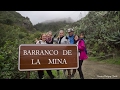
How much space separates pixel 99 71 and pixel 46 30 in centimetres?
157

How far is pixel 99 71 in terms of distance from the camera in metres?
4.50

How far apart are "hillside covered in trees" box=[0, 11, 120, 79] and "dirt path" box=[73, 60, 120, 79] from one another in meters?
0.33

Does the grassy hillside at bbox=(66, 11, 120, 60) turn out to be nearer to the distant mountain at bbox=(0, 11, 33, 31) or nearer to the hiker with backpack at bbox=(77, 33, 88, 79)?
the hiker with backpack at bbox=(77, 33, 88, 79)

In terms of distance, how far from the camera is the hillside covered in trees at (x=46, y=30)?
4358 millimetres

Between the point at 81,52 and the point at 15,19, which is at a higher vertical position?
the point at 15,19

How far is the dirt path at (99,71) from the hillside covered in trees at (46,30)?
33 cm

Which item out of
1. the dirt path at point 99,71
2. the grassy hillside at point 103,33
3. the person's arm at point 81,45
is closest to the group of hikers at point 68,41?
the person's arm at point 81,45

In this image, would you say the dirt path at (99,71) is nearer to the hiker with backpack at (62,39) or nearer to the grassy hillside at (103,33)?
the grassy hillside at (103,33)

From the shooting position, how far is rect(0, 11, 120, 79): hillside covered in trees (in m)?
4.36

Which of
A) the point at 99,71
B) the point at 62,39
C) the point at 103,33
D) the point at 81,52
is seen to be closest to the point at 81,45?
the point at 81,52

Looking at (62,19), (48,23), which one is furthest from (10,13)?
(62,19)

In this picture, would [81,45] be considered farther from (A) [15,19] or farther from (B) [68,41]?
(A) [15,19]

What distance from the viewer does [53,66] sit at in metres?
4.03

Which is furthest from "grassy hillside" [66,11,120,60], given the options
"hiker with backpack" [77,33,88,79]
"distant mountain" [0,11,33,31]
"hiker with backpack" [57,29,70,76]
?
"distant mountain" [0,11,33,31]
